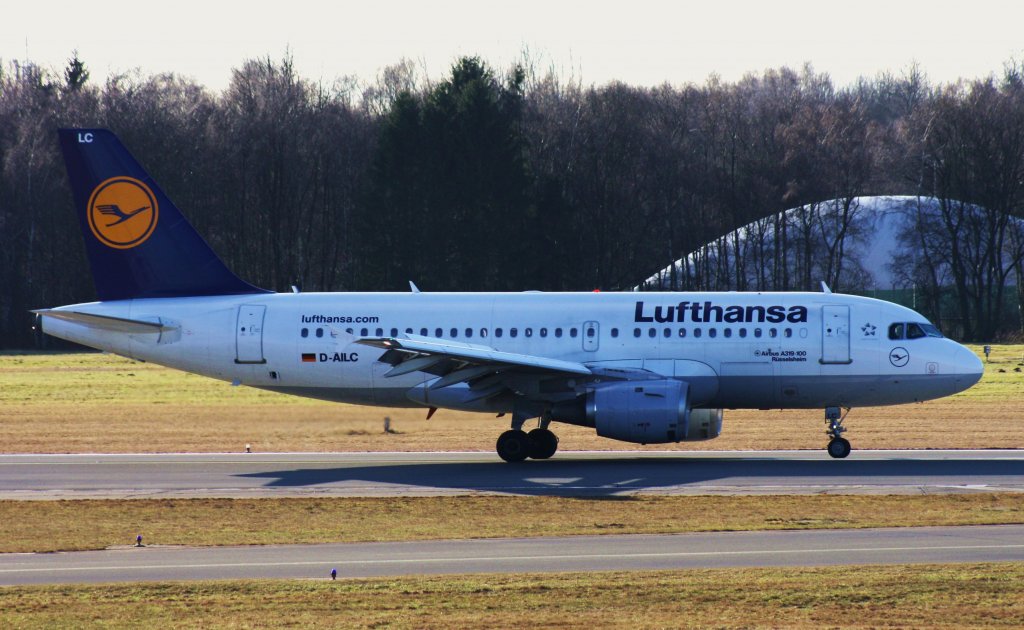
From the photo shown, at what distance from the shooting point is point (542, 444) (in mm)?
31625

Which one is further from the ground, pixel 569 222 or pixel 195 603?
pixel 569 222

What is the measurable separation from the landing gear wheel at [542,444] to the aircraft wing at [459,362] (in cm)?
183

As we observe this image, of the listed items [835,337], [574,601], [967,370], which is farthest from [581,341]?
[574,601]

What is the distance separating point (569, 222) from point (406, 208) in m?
10.0

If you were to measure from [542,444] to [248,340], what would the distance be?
308 inches

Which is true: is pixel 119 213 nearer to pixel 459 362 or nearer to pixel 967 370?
pixel 459 362

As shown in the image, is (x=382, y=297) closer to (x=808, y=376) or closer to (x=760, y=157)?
(x=808, y=376)

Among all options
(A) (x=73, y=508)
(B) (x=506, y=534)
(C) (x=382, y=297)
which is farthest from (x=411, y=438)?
(B) (x=506, y=534)

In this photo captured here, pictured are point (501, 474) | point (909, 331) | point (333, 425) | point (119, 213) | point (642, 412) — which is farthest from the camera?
point (333, 425)

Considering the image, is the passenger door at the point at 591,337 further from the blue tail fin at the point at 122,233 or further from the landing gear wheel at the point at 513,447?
the blue tail fin at the point at 122,233

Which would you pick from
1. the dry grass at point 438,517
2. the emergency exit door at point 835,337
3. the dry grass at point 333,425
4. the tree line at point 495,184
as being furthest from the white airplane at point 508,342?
the tree line at point 495,184

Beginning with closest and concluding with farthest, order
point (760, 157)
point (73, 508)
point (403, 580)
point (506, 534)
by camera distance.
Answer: point (403, 580) < point (506, 534) < point (73, 508) < point (760, 157)

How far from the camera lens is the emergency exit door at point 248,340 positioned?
33.0m

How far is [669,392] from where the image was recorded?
97.4 ft
